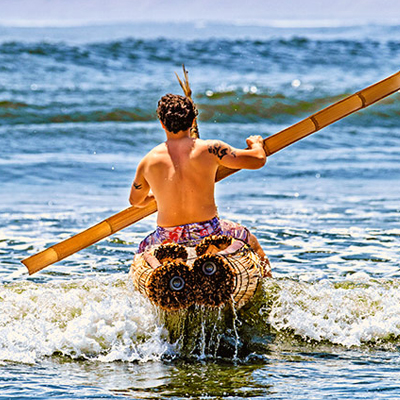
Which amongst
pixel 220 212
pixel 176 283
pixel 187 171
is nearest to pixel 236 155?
pixel 187 171

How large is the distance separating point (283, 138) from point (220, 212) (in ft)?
12.2

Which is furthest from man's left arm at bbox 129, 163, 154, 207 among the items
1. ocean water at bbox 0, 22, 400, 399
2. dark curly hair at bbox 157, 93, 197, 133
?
ocean water at bbox 0, 22, 400, 399

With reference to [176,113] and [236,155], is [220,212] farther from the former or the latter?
[176,113]

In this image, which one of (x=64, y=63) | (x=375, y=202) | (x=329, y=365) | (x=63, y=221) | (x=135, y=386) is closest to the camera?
(x=135, y=386)

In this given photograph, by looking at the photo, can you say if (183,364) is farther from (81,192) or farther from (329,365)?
(81,192)

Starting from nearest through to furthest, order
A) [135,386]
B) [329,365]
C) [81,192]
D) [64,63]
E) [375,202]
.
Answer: [135,386] < [329,365] < [375,202] < [81,192] < [64,63]

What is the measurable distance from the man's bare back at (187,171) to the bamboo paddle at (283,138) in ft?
1.13

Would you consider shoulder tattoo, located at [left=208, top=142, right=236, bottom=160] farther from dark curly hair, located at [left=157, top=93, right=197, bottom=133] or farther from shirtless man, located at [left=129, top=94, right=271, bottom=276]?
dark curly hair, located at [left=157, top=93, right=197, bottom=133]

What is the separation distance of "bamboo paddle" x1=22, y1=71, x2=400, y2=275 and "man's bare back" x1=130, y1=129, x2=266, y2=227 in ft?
1.13

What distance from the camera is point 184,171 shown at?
4.82 m

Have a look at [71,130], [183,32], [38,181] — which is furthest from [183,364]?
[183,32]

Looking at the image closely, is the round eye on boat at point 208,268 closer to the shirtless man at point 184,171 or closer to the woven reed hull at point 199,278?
the woven reed hull at point 199,278

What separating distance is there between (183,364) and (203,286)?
0.44 metres

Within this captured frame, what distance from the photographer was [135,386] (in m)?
4.18
